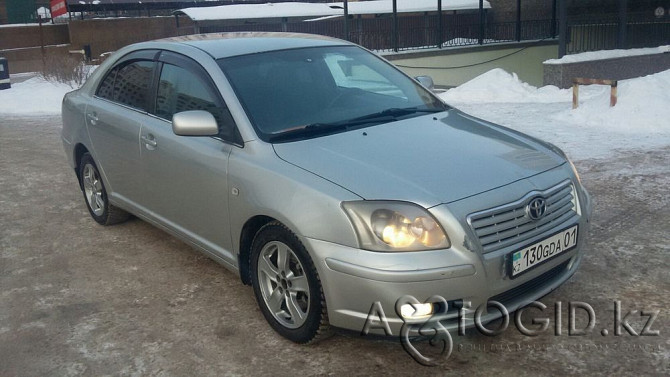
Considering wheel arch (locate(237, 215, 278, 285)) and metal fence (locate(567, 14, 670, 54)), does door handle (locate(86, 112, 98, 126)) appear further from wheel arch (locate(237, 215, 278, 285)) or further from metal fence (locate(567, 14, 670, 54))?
metal fence (locate(567, 14, 670, 54))

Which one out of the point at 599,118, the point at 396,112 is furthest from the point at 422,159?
the point at 599,118

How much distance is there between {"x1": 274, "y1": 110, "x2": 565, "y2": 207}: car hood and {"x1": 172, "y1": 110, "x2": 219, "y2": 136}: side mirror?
437 millimetres

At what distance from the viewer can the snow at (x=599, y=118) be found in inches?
319

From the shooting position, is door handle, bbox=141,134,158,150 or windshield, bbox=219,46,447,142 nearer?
windshield, bbox=219,46,447,142

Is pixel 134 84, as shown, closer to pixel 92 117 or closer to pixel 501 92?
pixel 92 117

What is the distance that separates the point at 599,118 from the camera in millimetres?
9273

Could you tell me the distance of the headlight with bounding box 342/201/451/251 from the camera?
10.4 feet

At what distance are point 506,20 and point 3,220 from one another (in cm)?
2158

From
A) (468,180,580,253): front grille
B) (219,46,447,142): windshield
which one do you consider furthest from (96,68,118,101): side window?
(468,180,580,253): front grille

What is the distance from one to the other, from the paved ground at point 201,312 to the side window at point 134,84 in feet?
3.82

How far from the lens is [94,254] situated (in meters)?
5.26

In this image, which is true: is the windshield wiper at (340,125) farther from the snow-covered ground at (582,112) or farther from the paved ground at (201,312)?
the snow-covered ground at (582,112)

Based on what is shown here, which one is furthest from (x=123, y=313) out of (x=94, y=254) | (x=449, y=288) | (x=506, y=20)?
(x=506, y=20)
